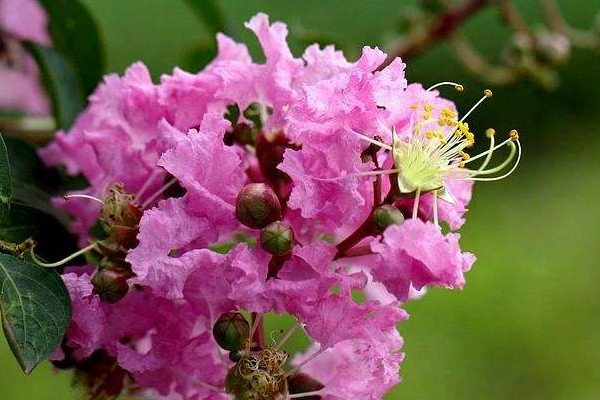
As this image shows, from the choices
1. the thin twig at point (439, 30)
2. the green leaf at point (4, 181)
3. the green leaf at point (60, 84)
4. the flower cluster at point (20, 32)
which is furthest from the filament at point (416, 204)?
the thin twig at point (439, 30)

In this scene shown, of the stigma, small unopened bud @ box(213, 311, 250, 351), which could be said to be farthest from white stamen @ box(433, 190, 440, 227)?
small unopened bud @ box(213, 311, 250, 351)

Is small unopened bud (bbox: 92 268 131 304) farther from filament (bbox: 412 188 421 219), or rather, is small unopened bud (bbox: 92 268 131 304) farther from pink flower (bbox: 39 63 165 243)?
filament (bbox: 412 188 421 219)

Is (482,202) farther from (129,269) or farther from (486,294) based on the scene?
(129,269)

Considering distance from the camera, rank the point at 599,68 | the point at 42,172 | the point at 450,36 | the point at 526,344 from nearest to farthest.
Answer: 1. the point at 42,172
2. the point at 450,36
3. the point at 526,344
4. the point at 599,68

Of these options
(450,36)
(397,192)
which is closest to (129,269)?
(397,192)

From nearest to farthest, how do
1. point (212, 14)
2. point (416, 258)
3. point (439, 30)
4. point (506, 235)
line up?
point (416, 258), point (212, 14), point (439, 30), point (506, 235)

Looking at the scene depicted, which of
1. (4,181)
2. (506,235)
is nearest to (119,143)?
(4,181)

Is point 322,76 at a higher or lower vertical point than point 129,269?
higher

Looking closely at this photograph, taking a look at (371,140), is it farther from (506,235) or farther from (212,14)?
(506,235)
